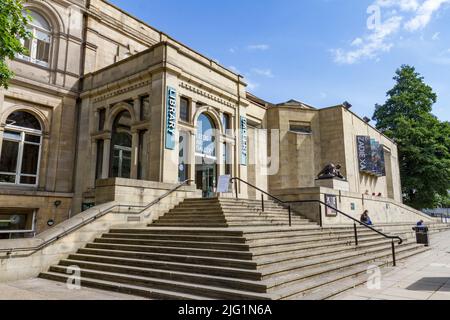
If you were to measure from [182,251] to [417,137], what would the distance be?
34.7m

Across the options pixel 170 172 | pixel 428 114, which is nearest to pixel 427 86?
pixel 428 114

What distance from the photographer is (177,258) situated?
7926 mm

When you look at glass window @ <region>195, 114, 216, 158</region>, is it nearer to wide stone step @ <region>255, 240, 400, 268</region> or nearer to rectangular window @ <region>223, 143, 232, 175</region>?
rectangular window @ <region>223, 143, 232, 175</region>

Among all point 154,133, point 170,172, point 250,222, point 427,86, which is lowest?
point 250,222

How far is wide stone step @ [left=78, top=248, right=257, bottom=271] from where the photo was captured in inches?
274

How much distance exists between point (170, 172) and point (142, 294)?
916cm

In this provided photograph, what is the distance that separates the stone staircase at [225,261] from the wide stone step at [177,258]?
2cm

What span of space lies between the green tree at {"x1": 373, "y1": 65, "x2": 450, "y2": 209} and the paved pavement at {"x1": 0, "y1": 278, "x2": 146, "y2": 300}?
114 ft

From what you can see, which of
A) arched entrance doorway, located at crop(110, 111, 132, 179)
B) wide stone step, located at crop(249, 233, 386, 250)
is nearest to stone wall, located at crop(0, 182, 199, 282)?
wide stone step, located at crop(249, 233, 386, 250)

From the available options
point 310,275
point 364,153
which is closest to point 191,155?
point 310,275

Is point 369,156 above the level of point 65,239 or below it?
above

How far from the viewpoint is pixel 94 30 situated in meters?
20.2

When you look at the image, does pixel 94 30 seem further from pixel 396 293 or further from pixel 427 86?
pixel 427 86

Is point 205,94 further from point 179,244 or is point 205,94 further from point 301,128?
point 179,244
